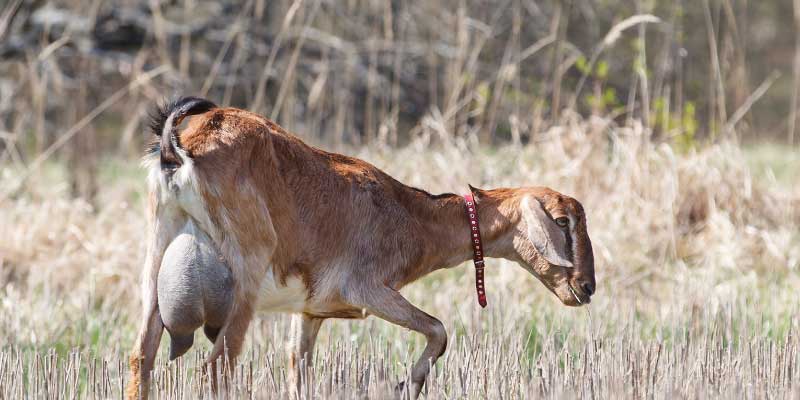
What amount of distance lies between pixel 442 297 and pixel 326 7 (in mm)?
4649

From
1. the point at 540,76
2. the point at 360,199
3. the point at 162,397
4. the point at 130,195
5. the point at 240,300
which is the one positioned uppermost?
the point at 540,76

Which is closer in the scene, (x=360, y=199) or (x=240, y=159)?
(x=240, y=159)

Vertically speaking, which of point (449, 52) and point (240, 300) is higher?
point (449, 52)

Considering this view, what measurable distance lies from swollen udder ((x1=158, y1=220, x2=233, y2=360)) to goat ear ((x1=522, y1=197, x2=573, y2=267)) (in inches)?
63.0

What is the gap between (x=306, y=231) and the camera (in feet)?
16.1

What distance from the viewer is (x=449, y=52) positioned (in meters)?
11.5

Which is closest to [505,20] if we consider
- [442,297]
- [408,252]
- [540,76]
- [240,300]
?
[540,76]

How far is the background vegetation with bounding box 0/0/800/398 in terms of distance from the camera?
485 cm

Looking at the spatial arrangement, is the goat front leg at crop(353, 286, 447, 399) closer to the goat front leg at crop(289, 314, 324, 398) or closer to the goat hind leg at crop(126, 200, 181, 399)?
the goat front leg at crop(289, 314, 324, 398)

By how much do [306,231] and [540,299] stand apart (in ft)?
10.0

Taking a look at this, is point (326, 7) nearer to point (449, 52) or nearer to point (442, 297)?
point (449, 52)

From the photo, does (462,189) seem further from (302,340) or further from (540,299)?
(302,340)

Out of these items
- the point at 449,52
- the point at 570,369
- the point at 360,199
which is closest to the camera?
the point at 570,369

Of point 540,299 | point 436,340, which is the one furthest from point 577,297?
point 540,299
